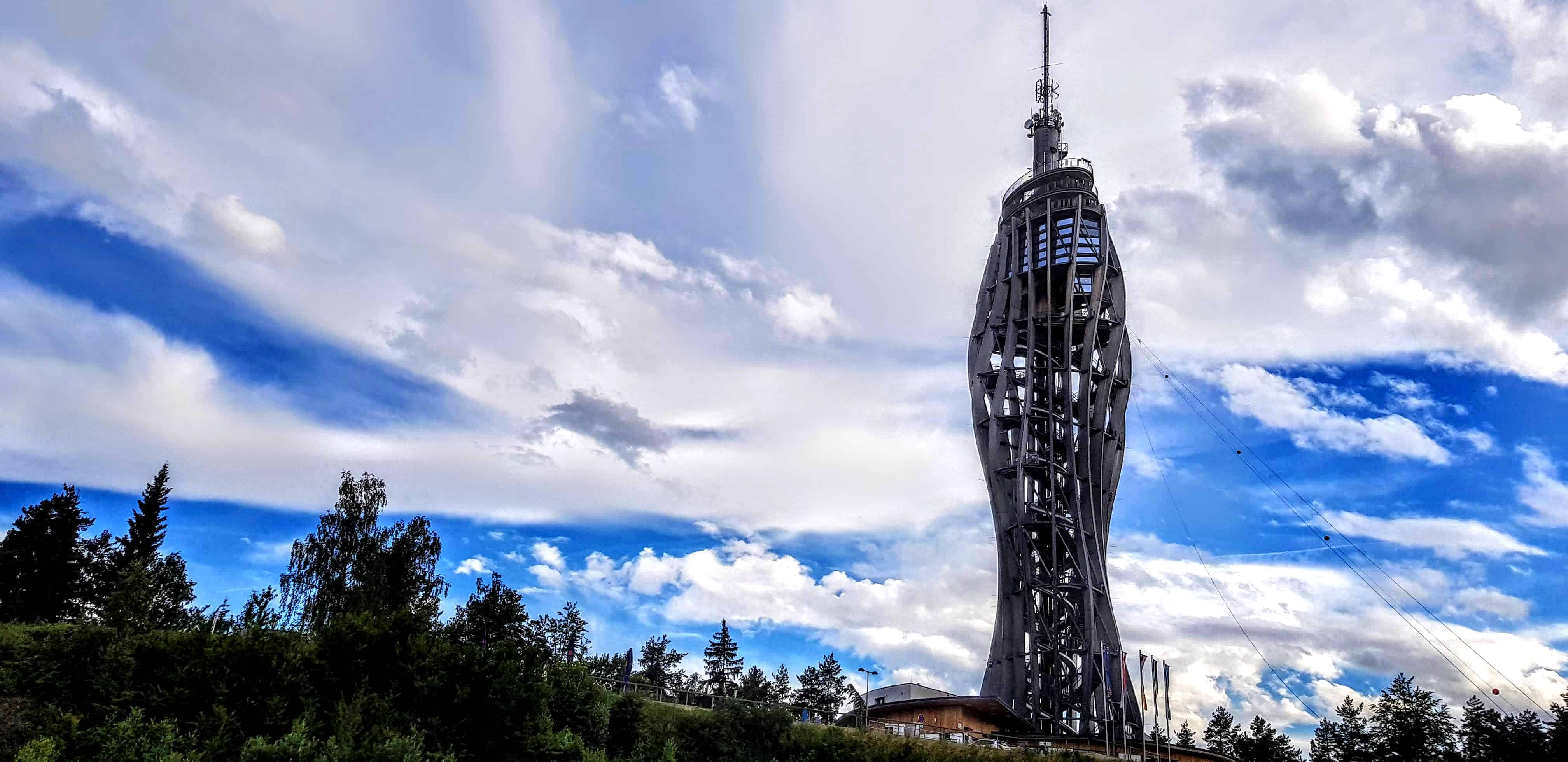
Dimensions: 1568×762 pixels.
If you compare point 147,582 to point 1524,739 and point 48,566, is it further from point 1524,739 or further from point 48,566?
point 1524,739

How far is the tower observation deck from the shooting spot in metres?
56.2

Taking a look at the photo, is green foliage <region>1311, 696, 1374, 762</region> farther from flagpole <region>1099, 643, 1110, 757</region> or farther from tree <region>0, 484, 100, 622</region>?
tree <region>0, 484, 100, 622</region>

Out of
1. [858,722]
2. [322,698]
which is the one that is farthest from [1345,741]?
[322,698]

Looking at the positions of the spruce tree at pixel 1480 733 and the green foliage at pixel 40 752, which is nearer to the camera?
the green foliage at pixel 40 752

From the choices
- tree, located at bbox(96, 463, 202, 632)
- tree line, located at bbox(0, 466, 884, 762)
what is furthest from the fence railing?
tree, located at bbox(96, 463, 202, 632)

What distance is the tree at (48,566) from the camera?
5422 cm

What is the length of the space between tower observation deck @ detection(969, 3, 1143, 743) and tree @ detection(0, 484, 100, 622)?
5369 cm

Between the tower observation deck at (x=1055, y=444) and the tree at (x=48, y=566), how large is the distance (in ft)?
176

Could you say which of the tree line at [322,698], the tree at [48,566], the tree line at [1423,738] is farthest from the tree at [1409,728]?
the tree at [48,566]

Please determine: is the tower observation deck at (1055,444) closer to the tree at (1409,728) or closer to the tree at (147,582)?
the tree at (1409,728)

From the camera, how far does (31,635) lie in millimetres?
34281

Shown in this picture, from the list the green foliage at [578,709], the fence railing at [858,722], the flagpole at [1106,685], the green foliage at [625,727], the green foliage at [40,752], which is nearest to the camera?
the green foliage at [40,752]

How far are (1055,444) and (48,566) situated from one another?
60.7 meters

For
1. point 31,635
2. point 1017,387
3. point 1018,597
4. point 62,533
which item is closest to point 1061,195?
point 1017,387
